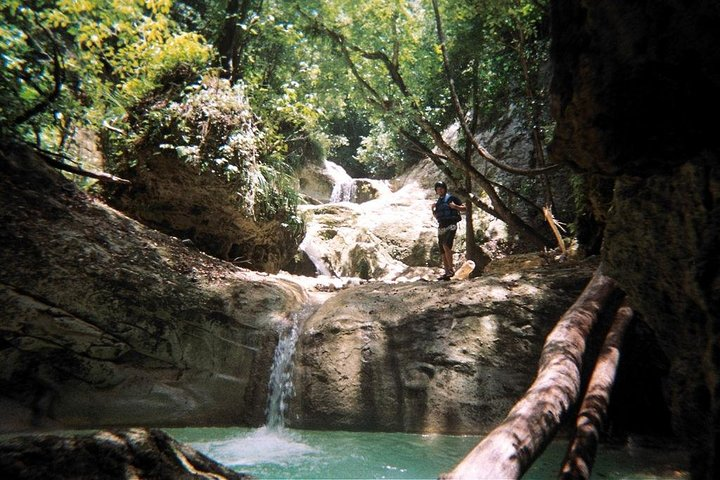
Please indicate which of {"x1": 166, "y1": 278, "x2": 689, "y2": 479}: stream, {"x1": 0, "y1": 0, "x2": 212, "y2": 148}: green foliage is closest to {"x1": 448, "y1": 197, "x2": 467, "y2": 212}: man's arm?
{"x1": 166, "y1": 278, "x2": 689, "y2": 479}: stream

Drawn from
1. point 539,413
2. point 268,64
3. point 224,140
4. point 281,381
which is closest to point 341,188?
point 268,64

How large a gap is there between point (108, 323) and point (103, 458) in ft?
11.2

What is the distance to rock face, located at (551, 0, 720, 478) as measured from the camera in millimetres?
1637

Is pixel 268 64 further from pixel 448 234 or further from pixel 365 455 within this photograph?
pixel 365 455

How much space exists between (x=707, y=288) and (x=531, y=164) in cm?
1049

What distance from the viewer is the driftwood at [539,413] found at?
1.86 meters

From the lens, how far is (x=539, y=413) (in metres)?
2.38

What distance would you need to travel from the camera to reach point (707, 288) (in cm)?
194

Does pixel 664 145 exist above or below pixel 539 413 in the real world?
above

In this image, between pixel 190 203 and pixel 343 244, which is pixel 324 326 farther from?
pixel 343 244

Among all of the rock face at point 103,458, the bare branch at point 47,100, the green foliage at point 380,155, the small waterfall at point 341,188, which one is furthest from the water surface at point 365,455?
the small waterfall at point 341,188

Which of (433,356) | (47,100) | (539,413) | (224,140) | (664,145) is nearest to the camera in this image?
(664,145)

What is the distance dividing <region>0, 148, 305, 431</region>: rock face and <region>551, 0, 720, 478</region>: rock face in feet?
14.2

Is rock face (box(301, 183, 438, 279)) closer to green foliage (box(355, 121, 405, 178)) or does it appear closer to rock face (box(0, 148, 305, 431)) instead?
green foliage (box(355, 121, 405, 178))
